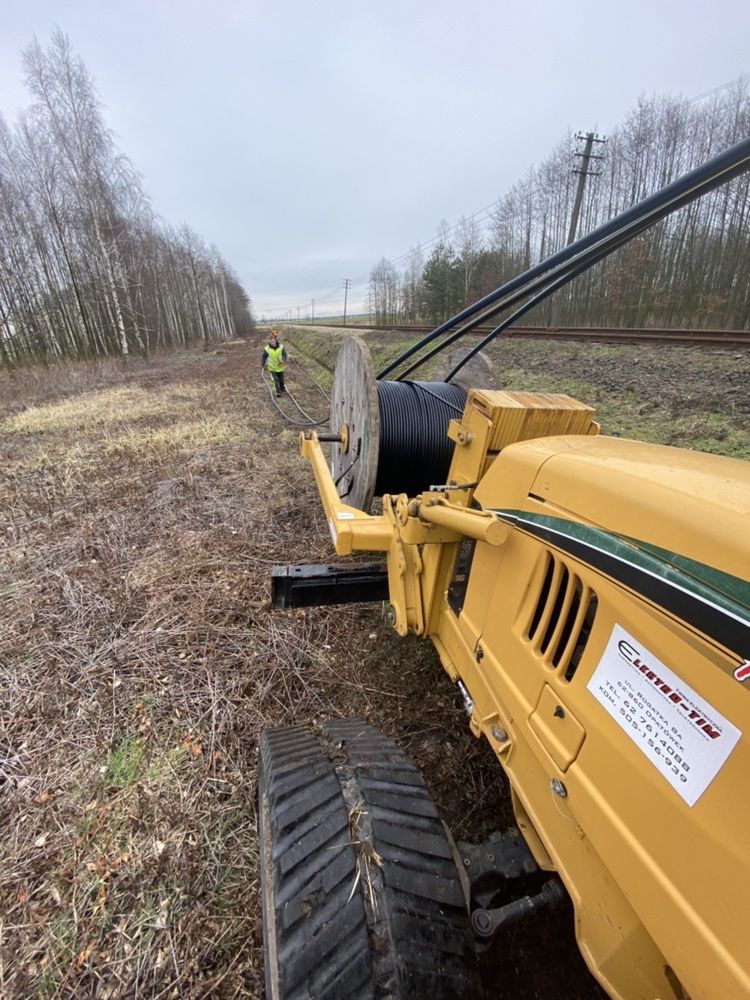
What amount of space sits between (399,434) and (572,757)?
102 inches

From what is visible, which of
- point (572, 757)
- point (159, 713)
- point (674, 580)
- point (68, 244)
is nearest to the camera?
point (674, 580)

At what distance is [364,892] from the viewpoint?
3.88 feet

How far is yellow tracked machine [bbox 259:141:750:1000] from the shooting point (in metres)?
0.80

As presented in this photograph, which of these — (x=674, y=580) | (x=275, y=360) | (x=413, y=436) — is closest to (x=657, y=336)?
(x=413, y=436)

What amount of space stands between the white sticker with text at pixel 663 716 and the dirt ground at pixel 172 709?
1.44 metres

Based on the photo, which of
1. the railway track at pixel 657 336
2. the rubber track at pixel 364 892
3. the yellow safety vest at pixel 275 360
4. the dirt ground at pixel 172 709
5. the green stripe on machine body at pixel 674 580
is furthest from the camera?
the yellow safety vest at pixel 275 360

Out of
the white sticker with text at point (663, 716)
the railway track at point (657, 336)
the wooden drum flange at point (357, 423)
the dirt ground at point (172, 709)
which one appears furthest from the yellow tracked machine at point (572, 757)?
the railway track at point (657, 336)

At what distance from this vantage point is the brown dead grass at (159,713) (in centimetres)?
179

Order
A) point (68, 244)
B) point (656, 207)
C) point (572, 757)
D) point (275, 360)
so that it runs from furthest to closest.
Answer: point (68, 244) < point (275, 360) < point (656, 207) < point (572, 757)

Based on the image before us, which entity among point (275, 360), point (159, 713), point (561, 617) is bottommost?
point (159, 713)

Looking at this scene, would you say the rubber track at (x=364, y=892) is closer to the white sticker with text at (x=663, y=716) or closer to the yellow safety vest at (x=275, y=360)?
the white sticker with text at (x=663, y=716)

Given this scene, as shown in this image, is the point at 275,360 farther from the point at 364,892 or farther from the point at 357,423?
the point at 364,892

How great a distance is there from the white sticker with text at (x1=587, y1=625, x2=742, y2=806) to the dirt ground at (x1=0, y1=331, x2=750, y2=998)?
144 centimetres

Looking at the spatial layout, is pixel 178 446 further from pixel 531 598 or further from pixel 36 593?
pixel 531 598
